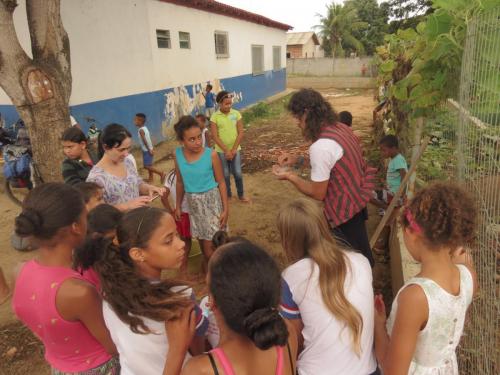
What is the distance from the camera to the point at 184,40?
10.3 metres

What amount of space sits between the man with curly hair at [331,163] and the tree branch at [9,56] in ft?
9.61

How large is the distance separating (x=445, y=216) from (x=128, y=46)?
8031mm

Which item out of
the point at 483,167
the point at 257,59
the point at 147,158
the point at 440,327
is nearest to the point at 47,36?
the point at 147,158

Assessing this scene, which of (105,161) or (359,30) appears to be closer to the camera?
(105,161)

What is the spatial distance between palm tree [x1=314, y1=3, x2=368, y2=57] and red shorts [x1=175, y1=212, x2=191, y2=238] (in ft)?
107

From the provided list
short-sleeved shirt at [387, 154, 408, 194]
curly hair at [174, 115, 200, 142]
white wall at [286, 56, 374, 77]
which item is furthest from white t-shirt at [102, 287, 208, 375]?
white wall at [286, 56, 374, 77]

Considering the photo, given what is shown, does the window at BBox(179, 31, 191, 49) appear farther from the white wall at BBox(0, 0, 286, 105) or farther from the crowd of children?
the crowd of children

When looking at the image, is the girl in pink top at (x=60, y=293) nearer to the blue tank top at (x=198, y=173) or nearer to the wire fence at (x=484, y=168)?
the blue tank top at (x=198, y=173)

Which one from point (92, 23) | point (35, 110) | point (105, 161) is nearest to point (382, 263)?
point (105, 161)

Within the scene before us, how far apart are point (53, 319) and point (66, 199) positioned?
0.49 metres

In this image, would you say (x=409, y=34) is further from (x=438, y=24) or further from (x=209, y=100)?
(x=209, y=100)

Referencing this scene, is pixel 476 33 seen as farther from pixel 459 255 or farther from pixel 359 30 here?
pixel 359 30

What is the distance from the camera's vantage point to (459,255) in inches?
61.7

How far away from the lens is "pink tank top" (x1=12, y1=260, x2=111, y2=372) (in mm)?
1382
